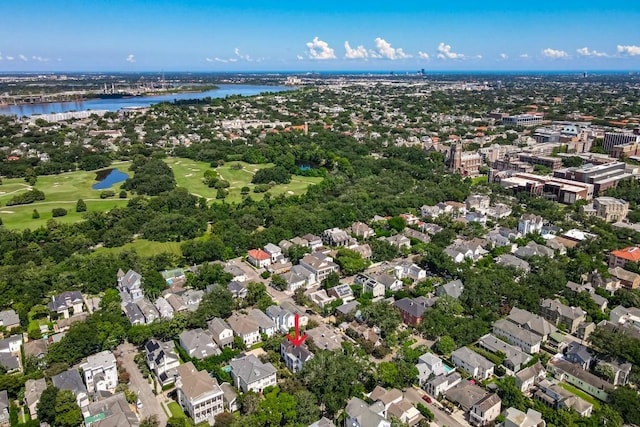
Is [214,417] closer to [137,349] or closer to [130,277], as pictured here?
[137,349]

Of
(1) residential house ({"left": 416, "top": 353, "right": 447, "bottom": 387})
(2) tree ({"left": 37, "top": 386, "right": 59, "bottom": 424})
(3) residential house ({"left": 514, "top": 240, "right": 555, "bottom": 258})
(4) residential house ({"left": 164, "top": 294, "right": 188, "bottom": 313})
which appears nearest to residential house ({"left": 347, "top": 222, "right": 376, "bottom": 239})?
(3) residential house ({"left": 514, "top": 240, "right": 555, "bottom": 258})

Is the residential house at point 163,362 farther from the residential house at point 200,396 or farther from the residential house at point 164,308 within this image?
the residential house at point 164,308

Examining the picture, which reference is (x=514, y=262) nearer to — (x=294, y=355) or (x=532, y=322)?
(x=532, y=322)

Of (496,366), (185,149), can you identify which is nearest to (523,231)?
(496,366)

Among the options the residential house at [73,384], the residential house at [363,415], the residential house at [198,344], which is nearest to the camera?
the residential house at [363,415]

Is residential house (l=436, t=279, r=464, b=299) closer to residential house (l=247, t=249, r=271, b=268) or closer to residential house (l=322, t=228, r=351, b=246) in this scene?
residential house (l=322, t=228, r=351, b=246)

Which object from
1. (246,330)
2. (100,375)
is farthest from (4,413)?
A: (246,330)

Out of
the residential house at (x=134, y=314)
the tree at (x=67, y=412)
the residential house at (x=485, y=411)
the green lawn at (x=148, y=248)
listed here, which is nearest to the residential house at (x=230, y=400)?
the tree at (x=67, y=412)
